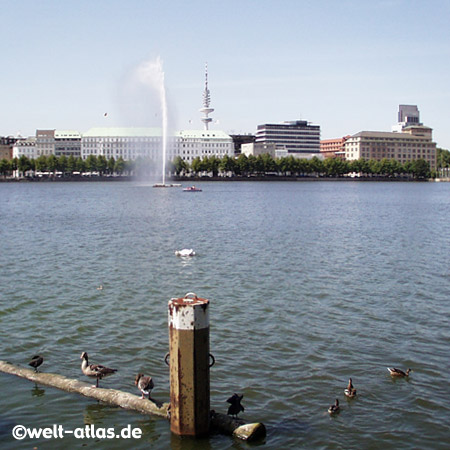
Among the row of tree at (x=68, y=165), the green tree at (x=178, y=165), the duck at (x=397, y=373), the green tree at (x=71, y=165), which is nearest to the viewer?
the duck at (x=397, y=373)

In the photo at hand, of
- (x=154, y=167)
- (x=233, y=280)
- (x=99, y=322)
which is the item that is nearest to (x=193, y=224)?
(x=233, y=280)

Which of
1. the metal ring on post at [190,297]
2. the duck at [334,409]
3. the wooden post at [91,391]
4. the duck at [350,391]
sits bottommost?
the duck at [334,409]

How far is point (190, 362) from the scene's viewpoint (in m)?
8.74

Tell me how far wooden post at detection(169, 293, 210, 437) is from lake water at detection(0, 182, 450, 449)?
431 millimetres

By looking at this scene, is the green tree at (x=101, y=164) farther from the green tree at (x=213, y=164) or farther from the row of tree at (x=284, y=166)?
the green tree at (x=213, y=164)

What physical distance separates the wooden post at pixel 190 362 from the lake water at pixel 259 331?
43 centimetres

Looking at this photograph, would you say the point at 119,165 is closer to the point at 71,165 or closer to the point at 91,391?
the point at 71,165

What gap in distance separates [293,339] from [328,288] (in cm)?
623

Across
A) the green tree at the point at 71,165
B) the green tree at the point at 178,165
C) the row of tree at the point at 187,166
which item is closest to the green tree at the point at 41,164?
the row of tree at the point at 187,166

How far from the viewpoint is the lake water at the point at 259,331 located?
10.1m

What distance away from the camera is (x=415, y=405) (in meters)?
10.9

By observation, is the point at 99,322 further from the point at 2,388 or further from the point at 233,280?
the point at 233,280

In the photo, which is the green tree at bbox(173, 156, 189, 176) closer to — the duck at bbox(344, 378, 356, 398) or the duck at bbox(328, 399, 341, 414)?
the duck at bbox(344, 378, 356, 398)

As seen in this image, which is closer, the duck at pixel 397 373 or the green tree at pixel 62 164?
the duck at pixel 397 373
